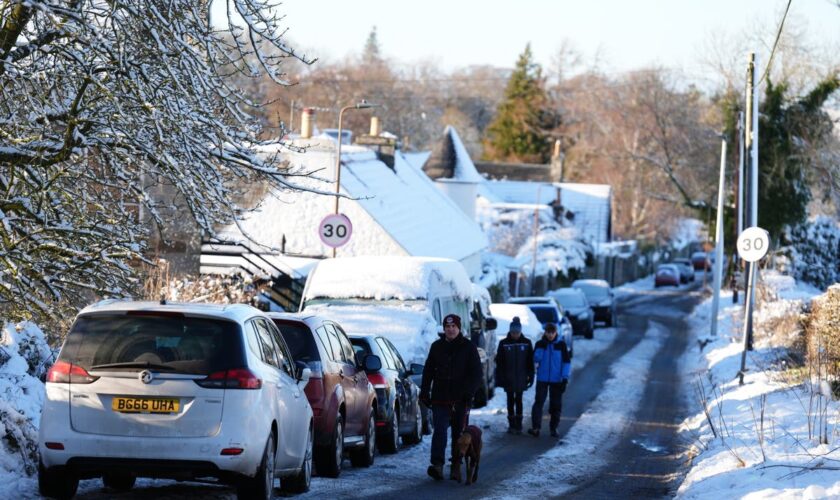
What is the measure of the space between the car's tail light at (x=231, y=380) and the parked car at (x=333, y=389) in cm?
289

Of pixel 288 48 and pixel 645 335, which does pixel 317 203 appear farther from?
pixel 288 48

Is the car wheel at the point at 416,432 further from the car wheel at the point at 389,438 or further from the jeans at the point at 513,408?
the jeans at the point at 513,408

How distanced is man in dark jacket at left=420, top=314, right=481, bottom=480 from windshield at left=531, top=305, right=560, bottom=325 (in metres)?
21.6

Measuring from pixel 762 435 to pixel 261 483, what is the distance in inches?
242

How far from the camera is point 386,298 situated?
65.2ft

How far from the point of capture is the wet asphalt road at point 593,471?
11.7m

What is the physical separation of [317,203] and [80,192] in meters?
24.3

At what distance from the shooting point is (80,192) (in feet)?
44.8

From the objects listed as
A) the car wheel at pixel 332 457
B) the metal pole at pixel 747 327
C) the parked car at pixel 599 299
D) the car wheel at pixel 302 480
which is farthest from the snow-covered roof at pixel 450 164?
the car wheel at pixel 302 480

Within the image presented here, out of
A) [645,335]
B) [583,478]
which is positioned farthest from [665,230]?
[583,478]

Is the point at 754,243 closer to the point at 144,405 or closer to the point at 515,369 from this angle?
the point at 515,369

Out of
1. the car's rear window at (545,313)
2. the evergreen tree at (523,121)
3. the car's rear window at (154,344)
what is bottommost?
the car's rear window at (545,313)

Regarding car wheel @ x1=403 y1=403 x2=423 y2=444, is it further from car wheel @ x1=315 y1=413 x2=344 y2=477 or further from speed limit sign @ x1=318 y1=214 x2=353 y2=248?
speed limit sign @ x1=318 y1=214 x2=353 y2=248

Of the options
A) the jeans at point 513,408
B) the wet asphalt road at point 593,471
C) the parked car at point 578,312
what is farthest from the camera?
the parked car at point 578,312
